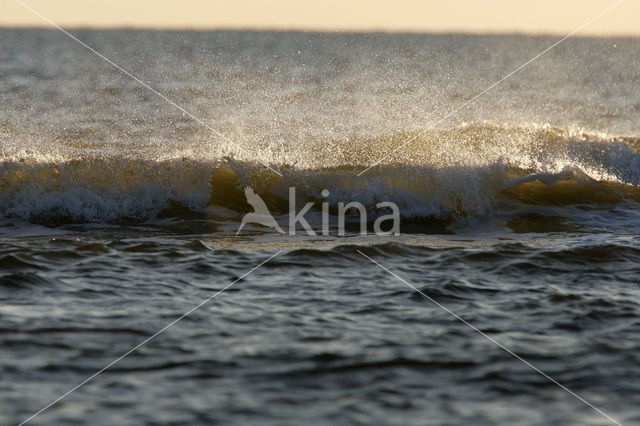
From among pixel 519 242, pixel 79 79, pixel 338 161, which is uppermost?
pixel 79 79

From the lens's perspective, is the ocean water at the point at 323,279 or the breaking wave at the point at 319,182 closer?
the ocean water at the point at 323,279

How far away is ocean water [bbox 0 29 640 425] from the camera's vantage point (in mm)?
4871

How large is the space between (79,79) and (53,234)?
27743mm

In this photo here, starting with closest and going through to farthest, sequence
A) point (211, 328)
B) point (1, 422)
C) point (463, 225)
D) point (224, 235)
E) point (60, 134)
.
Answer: point (1, 422)
point (211, 328)
point (224, 235)
point (463, 225)
point (60, 134)

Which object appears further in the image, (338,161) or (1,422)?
(338,161)

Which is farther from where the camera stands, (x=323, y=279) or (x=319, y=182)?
(x=319, y=182)

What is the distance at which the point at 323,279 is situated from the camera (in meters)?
7.60

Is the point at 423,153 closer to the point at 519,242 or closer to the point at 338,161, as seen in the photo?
the point at 338,161

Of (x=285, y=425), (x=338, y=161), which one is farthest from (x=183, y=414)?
(x=338, y=161)

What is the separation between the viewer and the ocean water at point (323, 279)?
4.87 metres

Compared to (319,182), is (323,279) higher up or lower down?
lower down

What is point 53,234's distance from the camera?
9.70 m

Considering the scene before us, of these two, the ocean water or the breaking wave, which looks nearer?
the ocean water

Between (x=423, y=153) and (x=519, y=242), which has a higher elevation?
(x=423, y=153)
